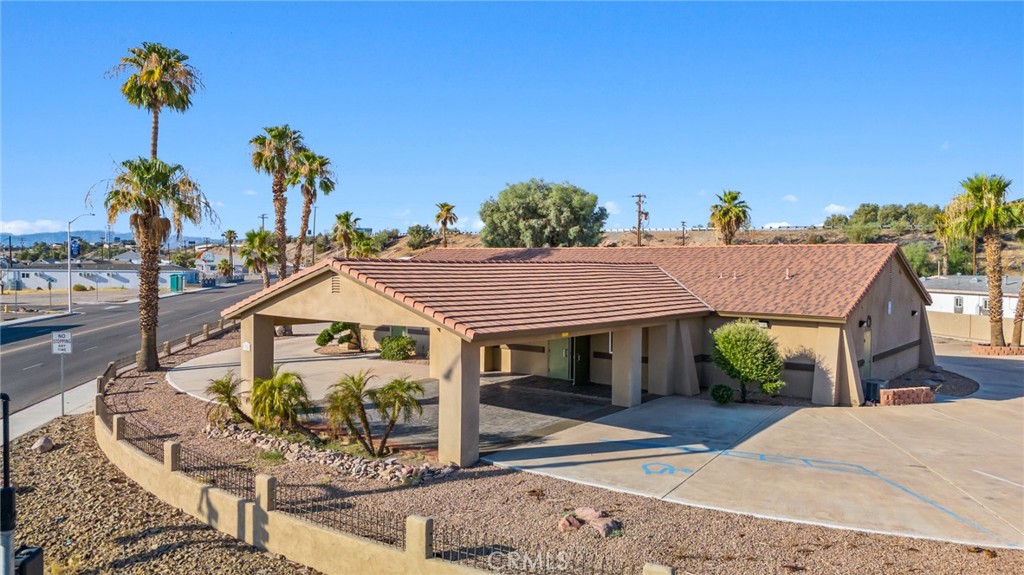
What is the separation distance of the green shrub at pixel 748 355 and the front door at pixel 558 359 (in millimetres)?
5337

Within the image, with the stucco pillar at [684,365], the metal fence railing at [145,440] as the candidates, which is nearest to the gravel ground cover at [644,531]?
the metal fence railing at [145,440]

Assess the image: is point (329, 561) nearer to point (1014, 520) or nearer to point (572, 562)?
point (572, 562)

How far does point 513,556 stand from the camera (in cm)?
920

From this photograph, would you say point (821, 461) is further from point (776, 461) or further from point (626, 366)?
point (626, 366)

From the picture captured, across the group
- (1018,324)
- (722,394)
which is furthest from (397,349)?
(1018,324)

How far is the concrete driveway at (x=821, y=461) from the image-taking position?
36.6 ft

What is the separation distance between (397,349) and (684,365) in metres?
13.2

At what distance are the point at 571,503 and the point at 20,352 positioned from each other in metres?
32.5

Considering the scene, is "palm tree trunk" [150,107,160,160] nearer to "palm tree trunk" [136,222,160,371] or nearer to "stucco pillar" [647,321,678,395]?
"palm tree trunk" [136,222,160,371]

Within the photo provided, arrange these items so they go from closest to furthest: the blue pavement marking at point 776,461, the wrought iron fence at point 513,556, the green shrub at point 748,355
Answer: the wrought iron fence at point 513,556 < the blue pavement marking at point 776,461 < the green shrub at point 748,355

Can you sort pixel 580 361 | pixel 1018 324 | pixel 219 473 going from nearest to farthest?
1. pixel 219 473
2. pixel 580 361
3. pixel 1018 324

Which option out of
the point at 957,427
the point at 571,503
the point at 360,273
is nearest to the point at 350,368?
the point at 360,273

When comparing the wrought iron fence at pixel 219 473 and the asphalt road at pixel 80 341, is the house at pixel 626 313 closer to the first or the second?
the wrought iron fence at pixel 219 473

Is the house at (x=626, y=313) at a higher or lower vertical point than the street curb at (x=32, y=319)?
higher
